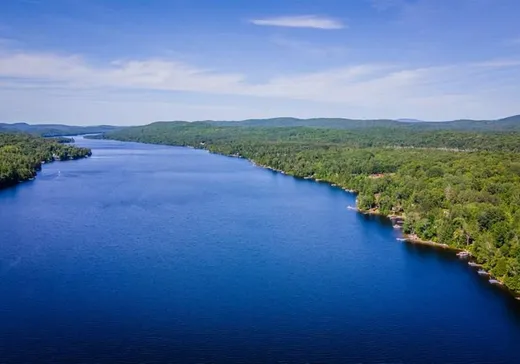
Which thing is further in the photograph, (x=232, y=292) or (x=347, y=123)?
(x=347, y=123)

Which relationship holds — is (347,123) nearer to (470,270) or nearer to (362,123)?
(362,123)

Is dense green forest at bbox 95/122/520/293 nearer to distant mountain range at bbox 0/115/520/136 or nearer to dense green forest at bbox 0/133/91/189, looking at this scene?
dense green forest at bbox 0/133/91/189

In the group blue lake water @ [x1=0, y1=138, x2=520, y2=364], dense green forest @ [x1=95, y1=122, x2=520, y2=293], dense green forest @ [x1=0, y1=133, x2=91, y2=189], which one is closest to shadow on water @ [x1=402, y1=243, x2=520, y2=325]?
blue lake water @ [x1=0, y1=138, x2=520, y2=364]

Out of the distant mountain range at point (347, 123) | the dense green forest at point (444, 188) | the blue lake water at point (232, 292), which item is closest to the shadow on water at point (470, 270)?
the blue lake water at point (232, 292)

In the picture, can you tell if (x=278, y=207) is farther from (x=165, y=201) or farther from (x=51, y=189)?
(x=51, y=189)

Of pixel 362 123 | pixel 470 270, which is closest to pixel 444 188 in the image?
pixel 470 270

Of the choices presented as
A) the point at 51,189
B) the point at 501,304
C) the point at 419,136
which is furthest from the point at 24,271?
the point at 419,136

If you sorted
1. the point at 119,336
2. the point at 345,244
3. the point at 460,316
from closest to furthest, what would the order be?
the point at 119,336
the point at 460,316
the point at 345,244

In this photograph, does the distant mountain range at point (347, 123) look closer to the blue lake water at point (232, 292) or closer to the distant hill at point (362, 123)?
the distant hill at point (362, 123)
